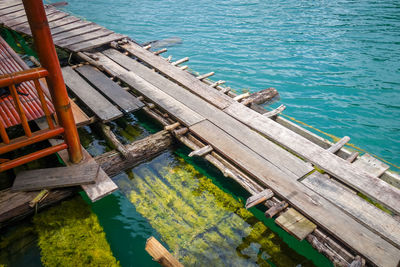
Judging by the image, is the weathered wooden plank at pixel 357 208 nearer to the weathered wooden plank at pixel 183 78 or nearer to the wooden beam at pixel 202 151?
the wooden beam at pixel 202 151

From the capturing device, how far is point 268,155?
5.21m

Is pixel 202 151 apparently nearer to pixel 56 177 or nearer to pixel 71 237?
pixel 56 177

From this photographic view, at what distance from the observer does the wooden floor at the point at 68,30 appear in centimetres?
900

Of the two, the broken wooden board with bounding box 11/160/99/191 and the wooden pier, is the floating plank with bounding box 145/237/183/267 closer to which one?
the wooden pier

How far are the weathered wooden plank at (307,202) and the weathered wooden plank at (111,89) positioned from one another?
1.72 meters

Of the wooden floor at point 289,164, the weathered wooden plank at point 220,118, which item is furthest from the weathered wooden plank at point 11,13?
the wooden floor at point 289,164

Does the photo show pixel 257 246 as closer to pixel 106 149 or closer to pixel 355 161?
pixel 355 161

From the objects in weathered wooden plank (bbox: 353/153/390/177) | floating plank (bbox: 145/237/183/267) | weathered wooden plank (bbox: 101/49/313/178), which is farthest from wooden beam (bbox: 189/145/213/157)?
weathered wooden plank (bbox: 353/153/390/177)

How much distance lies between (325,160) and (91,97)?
5.59 metres

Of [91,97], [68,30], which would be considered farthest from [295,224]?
[68,30]

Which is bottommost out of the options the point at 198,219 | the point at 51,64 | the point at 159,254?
the point at 198,219

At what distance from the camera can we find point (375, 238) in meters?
3.77

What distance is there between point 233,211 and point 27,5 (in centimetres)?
461

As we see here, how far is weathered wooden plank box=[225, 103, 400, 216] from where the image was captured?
442 centimetres
